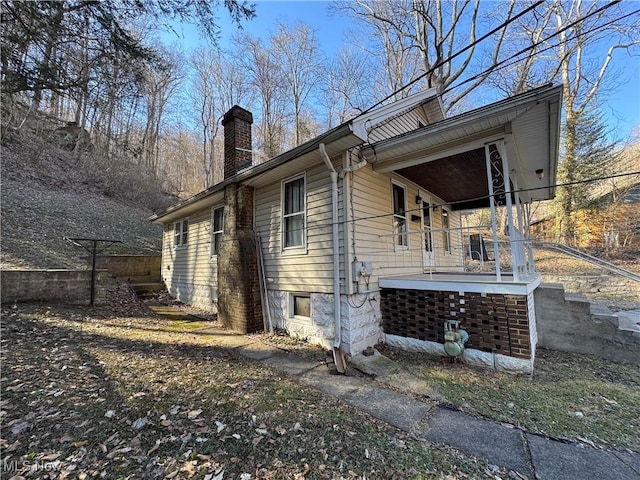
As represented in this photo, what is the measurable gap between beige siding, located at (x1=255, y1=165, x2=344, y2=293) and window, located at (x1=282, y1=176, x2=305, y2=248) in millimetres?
147

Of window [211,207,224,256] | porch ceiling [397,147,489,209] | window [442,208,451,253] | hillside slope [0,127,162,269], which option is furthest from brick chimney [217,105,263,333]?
window [442,208,451,253]

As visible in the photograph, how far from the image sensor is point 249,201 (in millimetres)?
6926

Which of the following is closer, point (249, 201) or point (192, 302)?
point (249, 201)

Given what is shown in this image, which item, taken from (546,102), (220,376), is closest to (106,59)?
(220,376)

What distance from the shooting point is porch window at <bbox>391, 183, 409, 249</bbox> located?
6414 mm

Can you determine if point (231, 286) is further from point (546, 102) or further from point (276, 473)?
point (546, 102)

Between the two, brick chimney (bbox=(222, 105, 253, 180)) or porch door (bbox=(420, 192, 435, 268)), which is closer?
brick chimney (bbox=(222, 105, 253, 180))

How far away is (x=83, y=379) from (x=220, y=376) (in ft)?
5.18

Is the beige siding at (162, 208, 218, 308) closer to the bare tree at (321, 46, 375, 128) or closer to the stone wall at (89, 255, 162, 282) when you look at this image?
the stone wall at (89, 255, 162, 282)

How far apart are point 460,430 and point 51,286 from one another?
8.40m

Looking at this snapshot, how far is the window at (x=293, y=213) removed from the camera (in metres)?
5.89

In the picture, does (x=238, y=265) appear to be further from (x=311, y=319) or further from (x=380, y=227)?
(x=380, y=227)

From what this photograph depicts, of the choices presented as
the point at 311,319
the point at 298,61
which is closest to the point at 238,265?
the point at 311,319

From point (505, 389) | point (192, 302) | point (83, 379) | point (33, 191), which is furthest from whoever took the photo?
point (33, 191)
